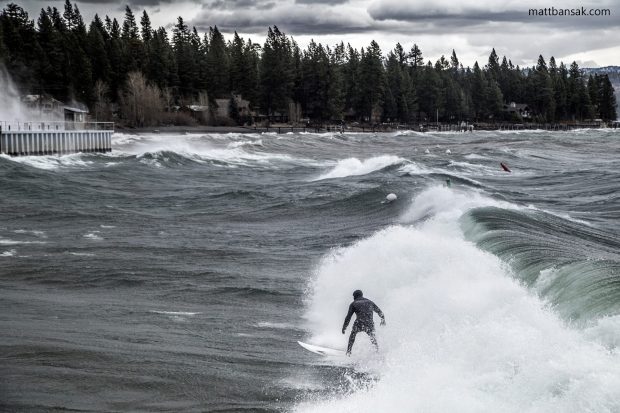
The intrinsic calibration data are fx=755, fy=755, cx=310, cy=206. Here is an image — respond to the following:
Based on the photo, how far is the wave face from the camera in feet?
38.3

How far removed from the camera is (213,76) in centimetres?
13988

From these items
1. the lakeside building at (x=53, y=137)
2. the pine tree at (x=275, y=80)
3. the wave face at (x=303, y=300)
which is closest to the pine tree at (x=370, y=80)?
the pine tree at (x=275, y=80)

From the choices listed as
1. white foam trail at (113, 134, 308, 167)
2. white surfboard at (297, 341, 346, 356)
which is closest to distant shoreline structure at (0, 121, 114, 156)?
white foam trail at (113, 134, 308, 167)

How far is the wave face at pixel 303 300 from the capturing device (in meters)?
11.7

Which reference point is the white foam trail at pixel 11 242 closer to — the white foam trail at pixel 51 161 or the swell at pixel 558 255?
the swell at pixel 558 255

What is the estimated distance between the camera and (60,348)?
14359 mm

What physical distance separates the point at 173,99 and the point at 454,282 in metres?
116

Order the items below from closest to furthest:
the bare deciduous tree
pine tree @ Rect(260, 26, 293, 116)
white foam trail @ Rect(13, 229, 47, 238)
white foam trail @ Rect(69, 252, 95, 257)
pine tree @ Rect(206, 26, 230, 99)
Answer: white foam trail @ Rect(69, 252, 95, 257)
white foam trail @ Rect(13, 229, 47, 238)
the bare deciduous tree
pine tree @ Rect(206, 26, 230, 99)
pine tree @ Rect(260, 26, 293, 116)

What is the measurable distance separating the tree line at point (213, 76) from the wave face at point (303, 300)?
3014 inches

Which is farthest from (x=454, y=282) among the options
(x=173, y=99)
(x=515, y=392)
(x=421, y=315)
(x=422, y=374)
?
(x=173, y=99)

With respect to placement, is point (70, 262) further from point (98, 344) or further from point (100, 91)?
point (100, 91)

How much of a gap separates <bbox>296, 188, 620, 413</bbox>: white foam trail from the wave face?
1.8 inches

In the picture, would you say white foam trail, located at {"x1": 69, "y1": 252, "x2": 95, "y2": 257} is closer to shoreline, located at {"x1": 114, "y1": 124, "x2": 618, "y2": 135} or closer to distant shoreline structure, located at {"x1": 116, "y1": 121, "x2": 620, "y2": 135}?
shoreline, located at {"x1": 114, "y1": 124, "x2": 618, "y2": 135}

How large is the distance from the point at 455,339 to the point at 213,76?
131036 millimetres
